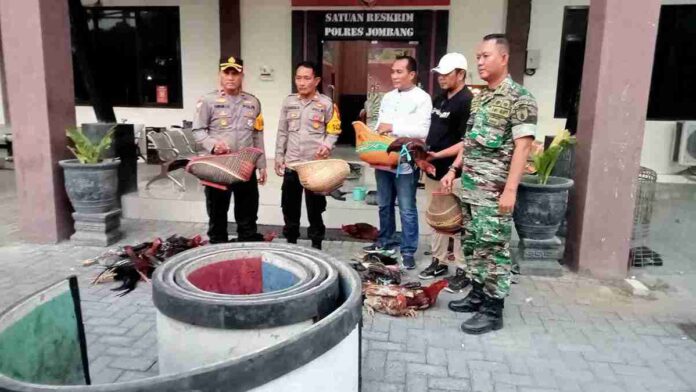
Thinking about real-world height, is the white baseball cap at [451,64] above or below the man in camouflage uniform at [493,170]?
above

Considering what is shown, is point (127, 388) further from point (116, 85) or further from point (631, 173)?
point (116, 85)

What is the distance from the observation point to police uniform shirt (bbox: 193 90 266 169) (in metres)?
4.39

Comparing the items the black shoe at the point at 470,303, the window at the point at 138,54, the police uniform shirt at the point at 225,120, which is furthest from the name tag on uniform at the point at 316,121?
the window at the point at 138,54

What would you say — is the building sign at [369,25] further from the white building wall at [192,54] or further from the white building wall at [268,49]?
the white building wall at [192,54]

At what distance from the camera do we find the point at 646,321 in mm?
3596

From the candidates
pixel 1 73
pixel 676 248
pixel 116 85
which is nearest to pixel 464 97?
pixel 676 248

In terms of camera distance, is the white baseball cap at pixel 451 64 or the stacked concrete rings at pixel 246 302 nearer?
the stacked concrete rings at pixel 246 302

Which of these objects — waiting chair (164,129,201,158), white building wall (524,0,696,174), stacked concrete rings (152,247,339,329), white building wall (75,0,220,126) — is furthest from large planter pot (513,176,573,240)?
white building wall (75,0,220,126)

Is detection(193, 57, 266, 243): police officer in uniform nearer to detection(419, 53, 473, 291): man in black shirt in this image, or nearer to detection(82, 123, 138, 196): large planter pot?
detection(419, 53, 473, 291): man in black shirt

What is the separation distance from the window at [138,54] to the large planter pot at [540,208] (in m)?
7.50

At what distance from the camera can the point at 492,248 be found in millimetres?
3314

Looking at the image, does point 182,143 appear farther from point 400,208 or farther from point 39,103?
point 400,208

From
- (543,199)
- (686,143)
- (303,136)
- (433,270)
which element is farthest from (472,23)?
(433,270)

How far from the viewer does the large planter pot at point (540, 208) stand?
4195 mm
